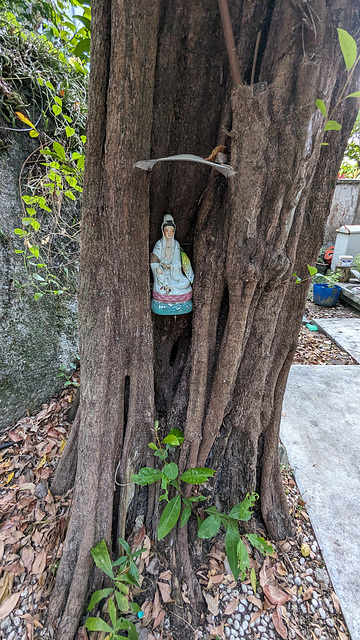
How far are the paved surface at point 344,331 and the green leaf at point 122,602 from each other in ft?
12.6

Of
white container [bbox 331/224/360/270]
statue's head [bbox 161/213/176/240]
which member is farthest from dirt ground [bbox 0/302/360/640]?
white container [bbox 331/224/360/270]

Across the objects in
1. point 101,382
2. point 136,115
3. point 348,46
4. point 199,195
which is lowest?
point 101,382

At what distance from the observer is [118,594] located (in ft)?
4.47

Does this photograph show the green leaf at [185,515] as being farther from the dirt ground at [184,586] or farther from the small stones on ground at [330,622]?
the small stones on ground at [330,622]

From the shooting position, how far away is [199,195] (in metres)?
1.52

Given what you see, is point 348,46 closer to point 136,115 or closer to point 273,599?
point 136,115

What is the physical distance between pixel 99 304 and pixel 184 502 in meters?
1.12

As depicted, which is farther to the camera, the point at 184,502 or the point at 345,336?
the point at 345,336

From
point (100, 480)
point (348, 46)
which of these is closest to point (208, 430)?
point (100, 480)

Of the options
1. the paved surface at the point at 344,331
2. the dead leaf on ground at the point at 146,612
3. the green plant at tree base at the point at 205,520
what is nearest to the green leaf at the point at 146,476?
the green plant at tree base at the point at 205,520

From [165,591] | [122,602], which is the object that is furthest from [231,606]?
[122,602]

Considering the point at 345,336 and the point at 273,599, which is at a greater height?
the point at 345,336

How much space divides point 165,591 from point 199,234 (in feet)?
5.88

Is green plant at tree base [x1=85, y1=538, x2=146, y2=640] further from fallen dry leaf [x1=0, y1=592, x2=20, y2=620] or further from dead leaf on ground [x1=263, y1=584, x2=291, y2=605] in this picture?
dead leaf on ground [x1=263, y1=584, x2=291, y2=605]
